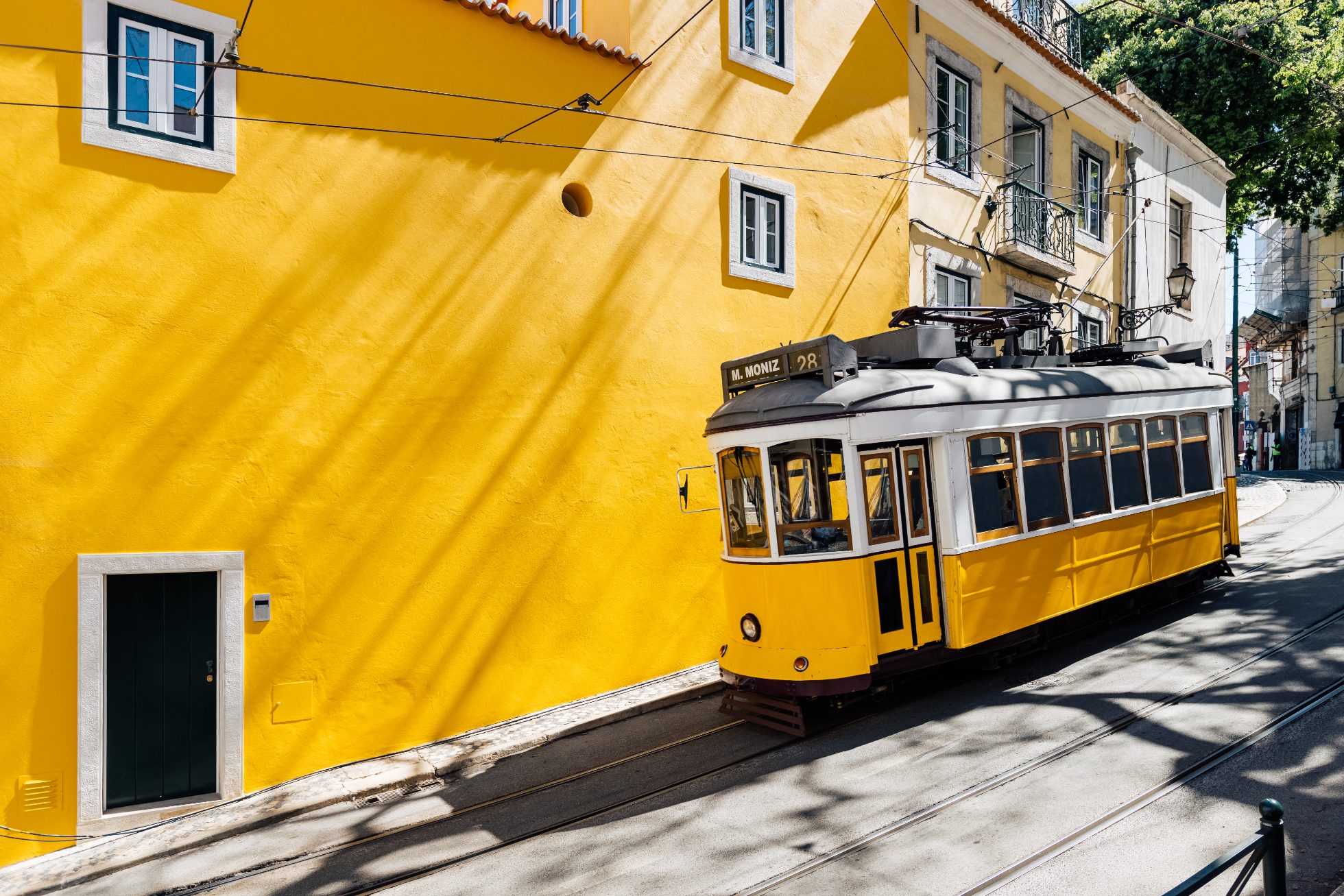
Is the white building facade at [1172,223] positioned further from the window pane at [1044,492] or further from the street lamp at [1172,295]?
the window pane at [1044,492]

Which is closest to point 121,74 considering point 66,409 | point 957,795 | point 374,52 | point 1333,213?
point 374,52

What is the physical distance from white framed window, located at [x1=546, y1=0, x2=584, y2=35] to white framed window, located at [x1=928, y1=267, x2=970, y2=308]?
6.23 metres

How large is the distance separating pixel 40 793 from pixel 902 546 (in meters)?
7.08

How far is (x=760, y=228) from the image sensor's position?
1203 cm

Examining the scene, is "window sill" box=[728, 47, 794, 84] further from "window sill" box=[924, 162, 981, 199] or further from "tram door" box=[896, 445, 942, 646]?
"tram door" box=[896, 445, 942, 646]

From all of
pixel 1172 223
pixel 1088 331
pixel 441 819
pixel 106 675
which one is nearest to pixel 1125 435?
pixel 441 819

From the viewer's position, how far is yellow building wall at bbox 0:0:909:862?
24.6 feet

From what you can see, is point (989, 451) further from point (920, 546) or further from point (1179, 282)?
point (1179, 282)

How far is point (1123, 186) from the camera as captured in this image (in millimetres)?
18844

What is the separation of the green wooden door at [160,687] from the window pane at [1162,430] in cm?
963

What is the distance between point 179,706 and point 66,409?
102 inches

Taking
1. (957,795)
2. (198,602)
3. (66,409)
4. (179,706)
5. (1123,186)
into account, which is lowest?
(957,795)

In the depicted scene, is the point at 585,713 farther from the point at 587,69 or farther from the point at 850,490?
the point at 587,69

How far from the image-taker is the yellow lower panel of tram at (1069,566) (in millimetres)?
8438
